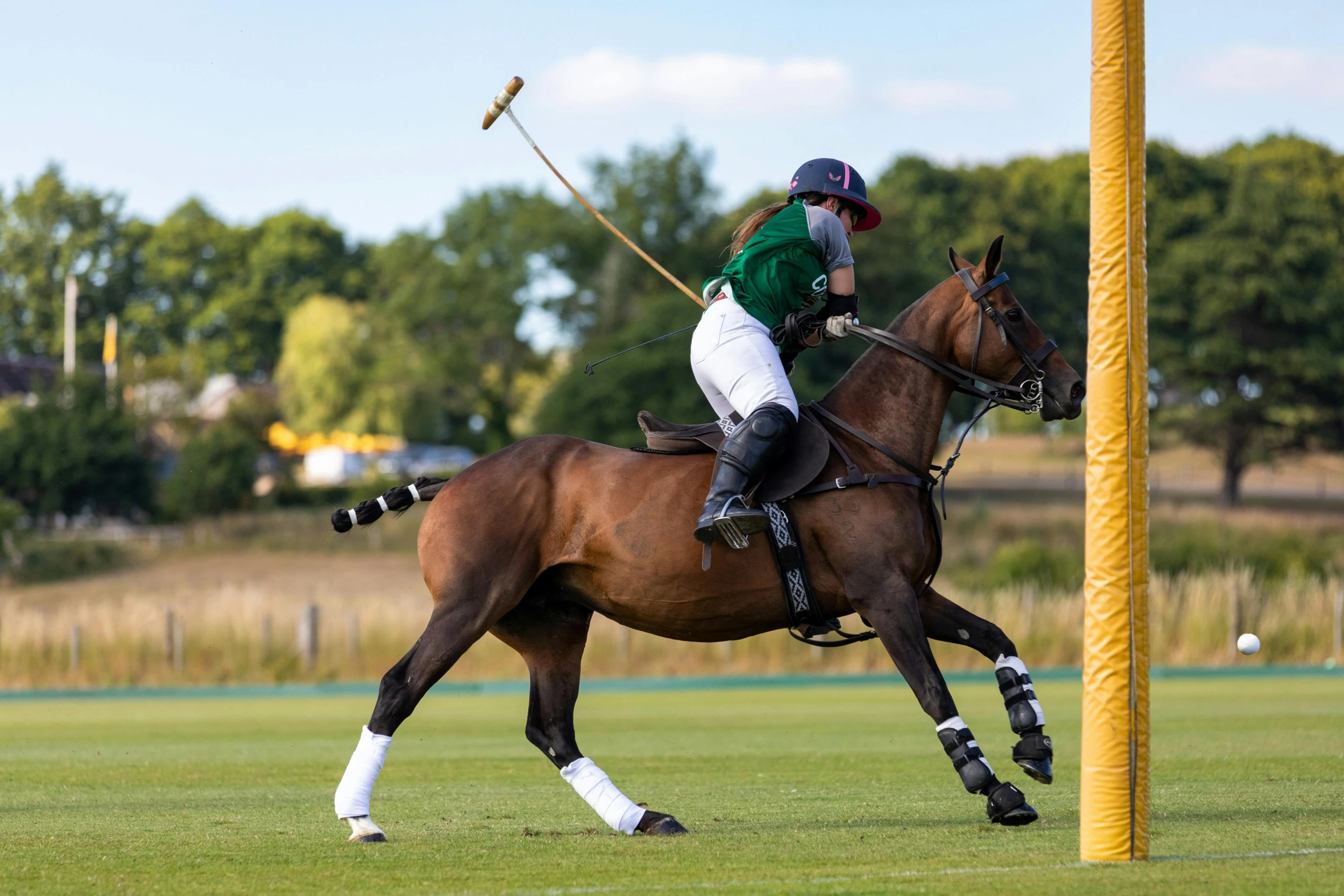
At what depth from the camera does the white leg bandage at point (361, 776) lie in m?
6.93

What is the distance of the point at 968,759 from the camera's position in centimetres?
662

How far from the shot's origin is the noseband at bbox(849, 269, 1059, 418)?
7.34 m

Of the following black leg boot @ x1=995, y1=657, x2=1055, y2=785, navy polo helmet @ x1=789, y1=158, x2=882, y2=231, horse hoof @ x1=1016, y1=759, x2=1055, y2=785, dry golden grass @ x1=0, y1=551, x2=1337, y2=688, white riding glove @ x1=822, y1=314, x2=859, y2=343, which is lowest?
dry golden grass @ x1=0, y1=551, x2=1337, y2=688

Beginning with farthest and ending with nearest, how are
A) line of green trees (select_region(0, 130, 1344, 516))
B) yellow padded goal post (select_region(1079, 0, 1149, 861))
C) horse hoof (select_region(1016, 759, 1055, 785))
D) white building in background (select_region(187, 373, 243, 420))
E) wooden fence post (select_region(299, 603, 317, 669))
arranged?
1. white building in background (select_region(187, 373, 243, 420))
2. line of green trees (select_region(0, 130, 1344, 516))
3. wooden fence post (select_region(299, 603, 317, 669))
4. horse hoof (select_region(1016, 759, 1055, 785))
5. yellow padded goal post (select_region(1079, 0, 1149, 861))

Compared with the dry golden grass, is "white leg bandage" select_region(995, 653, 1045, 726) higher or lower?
higher

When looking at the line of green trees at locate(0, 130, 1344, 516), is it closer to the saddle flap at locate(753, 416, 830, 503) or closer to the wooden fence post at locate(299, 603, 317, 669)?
the wooden fence post at locate(299, 603, 317, 669)

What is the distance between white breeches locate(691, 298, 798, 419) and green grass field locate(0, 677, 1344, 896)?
191 cm

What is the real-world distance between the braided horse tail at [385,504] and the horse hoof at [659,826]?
1.79 meters

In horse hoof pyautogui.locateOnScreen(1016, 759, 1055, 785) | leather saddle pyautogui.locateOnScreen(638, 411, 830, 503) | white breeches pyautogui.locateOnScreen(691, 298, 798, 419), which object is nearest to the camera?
horse hoof pyautogui.locateOnScreen(1016, 759, 1055, 785)

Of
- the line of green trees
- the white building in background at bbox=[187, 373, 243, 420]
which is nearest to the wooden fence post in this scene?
the line of green trees

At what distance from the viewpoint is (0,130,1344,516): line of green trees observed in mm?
57438

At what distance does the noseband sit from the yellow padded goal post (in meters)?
1.49

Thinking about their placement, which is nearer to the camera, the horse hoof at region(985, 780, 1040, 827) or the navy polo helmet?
the horse hoof at region(985, 780, 1040, 827)

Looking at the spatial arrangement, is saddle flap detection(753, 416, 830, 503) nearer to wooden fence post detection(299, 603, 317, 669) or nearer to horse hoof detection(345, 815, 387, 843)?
horse hoof detection(345, 815, 387, 843)
